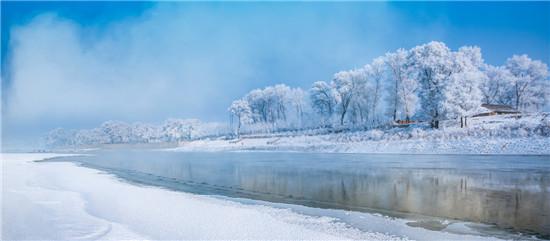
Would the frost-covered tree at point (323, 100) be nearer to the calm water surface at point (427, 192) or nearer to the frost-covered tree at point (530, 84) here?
the frost-covered tree at point (530, 84)

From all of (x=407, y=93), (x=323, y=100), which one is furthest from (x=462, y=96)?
(x=323, y=100)

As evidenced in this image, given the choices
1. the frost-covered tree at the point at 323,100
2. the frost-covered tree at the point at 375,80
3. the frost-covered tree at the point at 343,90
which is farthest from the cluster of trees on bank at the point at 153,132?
the frost-covered tree at the point at 375,80

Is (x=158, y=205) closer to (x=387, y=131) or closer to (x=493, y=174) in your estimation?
(x=493, y=174)

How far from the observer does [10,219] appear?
11367 mm

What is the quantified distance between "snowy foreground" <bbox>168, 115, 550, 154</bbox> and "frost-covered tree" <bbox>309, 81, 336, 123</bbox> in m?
27.7

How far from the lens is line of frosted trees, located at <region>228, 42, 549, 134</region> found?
5378 centimetres

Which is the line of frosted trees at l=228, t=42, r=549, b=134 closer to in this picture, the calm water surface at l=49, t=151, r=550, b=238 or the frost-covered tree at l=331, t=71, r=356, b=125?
the frost-covered tree at l=331, t=71, r=356, b=125

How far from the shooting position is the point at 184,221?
11109mm

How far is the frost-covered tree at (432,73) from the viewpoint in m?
53.9

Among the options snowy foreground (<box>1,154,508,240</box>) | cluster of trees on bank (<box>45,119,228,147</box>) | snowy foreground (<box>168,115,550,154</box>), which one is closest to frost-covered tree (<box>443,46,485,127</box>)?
snowy foreground (<box>168,115,550,154</box>)

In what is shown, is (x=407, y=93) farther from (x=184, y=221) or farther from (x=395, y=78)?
(x=184, y=221)

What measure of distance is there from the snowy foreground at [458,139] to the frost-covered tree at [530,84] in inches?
1310

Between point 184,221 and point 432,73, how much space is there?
178ft

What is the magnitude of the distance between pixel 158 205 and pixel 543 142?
39059 mm
